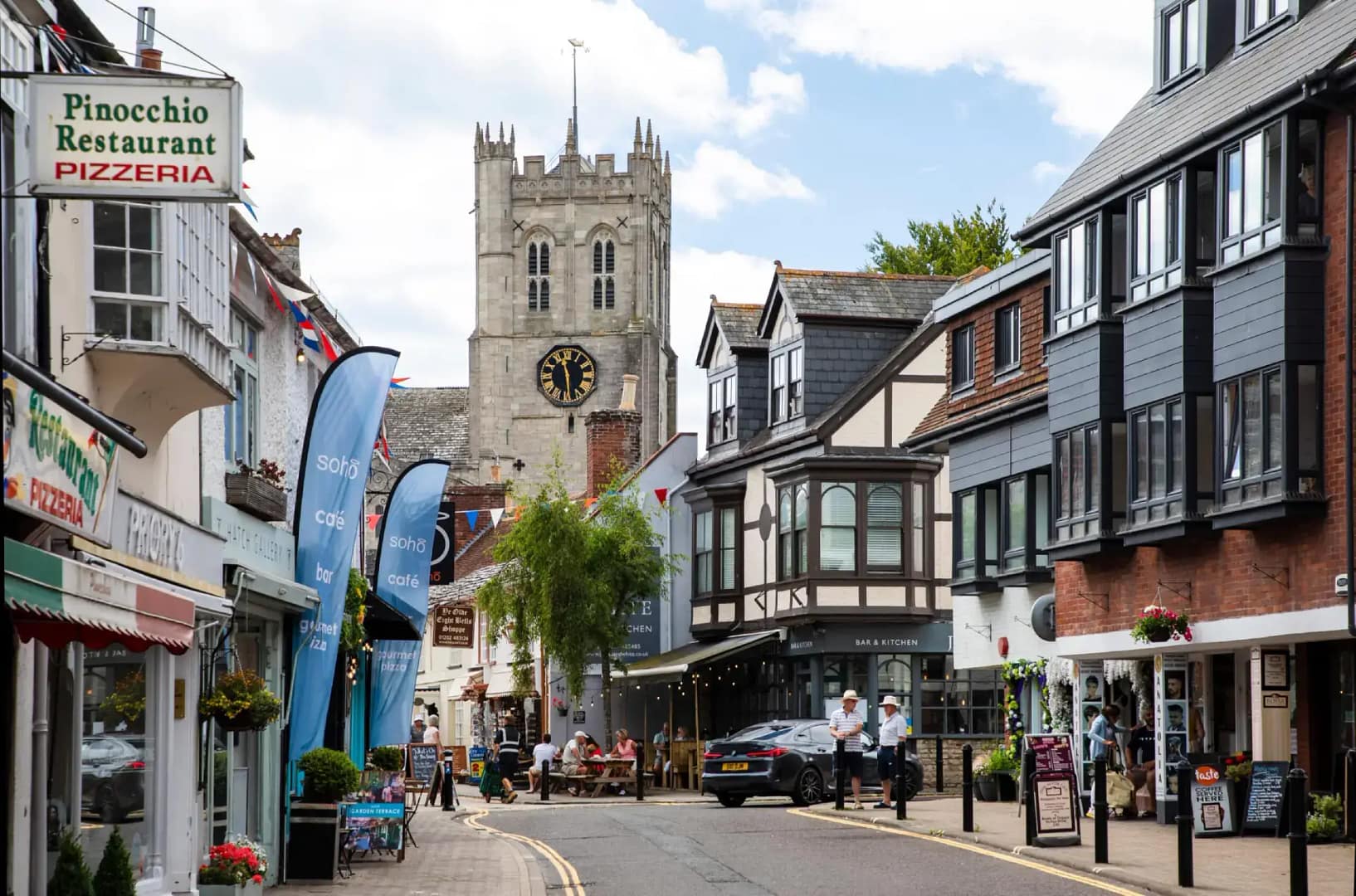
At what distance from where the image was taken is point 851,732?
1051 inches

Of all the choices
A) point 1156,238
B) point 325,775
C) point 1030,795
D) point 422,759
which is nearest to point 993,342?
point 1156,238

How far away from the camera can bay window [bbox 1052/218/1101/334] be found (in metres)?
26.3

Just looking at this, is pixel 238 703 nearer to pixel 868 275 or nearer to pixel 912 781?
pixel 912 781

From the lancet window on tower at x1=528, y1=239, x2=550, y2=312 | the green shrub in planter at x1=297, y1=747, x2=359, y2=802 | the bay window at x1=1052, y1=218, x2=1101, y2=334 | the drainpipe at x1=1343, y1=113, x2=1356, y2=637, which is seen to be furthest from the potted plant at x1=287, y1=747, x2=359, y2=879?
the lancet window on tower at x1=528, y1=239, x2=550, y2=312

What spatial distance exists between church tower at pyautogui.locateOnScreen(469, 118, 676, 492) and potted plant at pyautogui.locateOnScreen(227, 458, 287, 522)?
84953mm

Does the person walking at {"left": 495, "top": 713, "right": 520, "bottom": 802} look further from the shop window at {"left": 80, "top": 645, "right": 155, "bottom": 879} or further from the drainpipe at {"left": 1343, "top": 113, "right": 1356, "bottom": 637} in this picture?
the shop window at {"left": 80, "top": 645, "right": 155, "bottom": 879}

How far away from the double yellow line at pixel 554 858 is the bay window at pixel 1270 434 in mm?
8795

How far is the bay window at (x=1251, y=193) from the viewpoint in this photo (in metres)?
21.7

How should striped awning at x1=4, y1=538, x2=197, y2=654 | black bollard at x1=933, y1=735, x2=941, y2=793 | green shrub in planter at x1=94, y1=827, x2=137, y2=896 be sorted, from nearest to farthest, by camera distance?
striped awning at x1=4, y1=538, x2=197, y2=654
green shrub in planter at x1=94, y1=827, x2=137, y2=896
black bollard at x1=933, y1=735, x2=941, y2=793

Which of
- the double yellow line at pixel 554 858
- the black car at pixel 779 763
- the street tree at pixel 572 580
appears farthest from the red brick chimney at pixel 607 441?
the double yellow line at pixel 554 858

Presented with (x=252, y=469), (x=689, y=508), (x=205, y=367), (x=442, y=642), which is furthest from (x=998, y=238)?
(x=205, y=367)

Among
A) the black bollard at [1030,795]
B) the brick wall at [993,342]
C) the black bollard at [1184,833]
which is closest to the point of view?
the black bollard at [1184,833]

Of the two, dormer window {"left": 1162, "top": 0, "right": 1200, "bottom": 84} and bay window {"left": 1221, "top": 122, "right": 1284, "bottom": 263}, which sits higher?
dormer window {"left": 1162, "top": 0, "right": 1200, "bottom": 84}

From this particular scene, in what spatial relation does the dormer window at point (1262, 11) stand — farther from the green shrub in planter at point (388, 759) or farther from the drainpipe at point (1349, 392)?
the green shrub in planter at point (388, 759)
